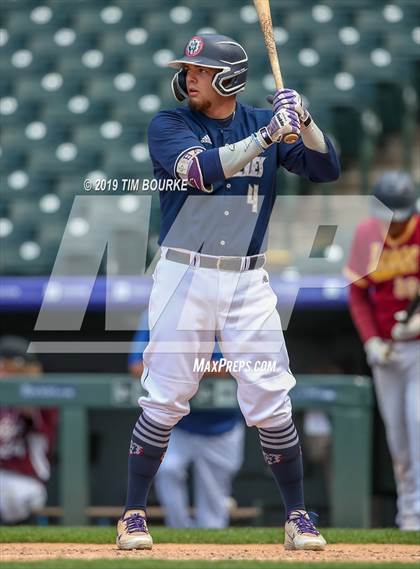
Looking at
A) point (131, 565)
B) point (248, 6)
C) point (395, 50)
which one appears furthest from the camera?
point (248, 6)

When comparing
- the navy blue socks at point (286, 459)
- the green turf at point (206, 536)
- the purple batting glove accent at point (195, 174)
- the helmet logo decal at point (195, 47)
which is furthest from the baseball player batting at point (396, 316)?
the purple batting glove accent at point (195, 174)

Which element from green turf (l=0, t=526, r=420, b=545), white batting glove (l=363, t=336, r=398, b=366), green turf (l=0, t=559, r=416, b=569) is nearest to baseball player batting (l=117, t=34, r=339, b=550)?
green turf (l=0, t=559, r=416, b=569)

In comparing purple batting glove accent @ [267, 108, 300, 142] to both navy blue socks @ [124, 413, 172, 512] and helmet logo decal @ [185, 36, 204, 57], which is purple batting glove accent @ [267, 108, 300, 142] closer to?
helmet logo decal @ [185, 36, 204, 57]

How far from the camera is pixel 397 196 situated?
17.1 feet

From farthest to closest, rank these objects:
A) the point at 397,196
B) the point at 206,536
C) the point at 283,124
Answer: the point at 397,196, the point at 206,536, the point at 283,124

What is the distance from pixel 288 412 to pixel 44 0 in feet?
19.2

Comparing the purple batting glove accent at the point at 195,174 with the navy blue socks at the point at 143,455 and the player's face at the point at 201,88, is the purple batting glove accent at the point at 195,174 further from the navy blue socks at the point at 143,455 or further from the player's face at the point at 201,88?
the navy blue socks at the point at 143,455

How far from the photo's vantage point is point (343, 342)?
22.2ft

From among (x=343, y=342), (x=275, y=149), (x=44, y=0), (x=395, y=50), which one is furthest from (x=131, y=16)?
(x=275, y=149)

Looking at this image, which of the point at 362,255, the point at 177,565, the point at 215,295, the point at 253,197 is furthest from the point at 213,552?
the point at 362,255

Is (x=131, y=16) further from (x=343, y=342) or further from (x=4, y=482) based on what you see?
(x=4, y=482)

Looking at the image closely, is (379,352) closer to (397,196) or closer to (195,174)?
(397,196)

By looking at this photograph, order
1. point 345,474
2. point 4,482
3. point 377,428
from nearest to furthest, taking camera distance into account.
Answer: point 345,474 < point 4,482 < point 377,428

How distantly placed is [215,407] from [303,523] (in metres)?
2.23
